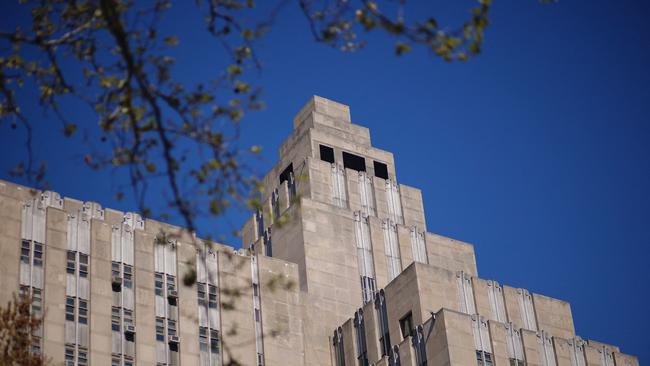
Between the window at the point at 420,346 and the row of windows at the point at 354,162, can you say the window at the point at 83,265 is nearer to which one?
the window at the point at 420,346

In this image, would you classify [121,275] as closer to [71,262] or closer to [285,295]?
[71,262]

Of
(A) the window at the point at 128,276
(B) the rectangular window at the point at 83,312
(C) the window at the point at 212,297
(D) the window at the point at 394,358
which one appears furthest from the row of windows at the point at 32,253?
(D) the window at the point at 394,358

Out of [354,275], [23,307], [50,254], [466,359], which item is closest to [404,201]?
[354,275]

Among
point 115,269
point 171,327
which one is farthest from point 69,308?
point 171,327

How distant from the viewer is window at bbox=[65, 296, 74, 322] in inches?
2977

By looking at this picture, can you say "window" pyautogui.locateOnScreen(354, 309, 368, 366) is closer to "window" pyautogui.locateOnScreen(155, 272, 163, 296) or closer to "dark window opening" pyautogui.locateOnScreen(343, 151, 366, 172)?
"window" pyautogui.locateOnScreen(155, 272, 163, 296)

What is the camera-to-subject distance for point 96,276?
3100 inches

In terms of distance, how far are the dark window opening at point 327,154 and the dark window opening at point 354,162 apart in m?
1.75

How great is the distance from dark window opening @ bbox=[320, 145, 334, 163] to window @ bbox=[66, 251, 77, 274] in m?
33.2

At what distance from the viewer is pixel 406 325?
82.9 m

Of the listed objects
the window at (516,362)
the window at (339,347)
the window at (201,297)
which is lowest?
the window at (516,362)

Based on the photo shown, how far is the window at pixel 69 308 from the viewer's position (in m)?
75.6

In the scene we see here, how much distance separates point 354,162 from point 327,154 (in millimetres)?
3130

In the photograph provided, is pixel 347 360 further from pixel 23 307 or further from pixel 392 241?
pixel 23 307
